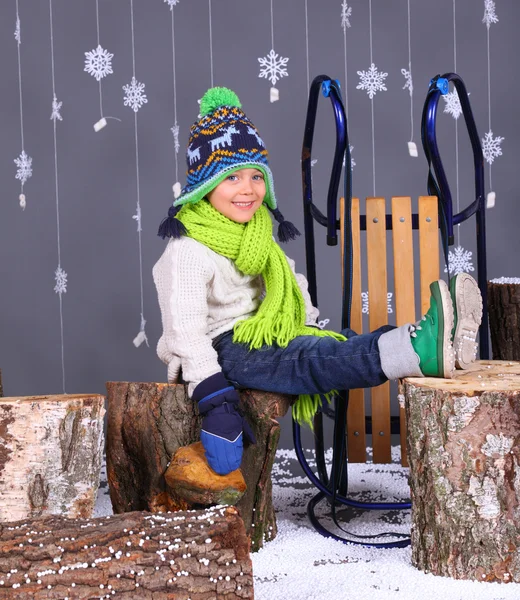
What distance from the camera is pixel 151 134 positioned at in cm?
382

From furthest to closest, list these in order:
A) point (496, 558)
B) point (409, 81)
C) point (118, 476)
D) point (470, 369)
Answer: point (409, 81), point (118, 476), point (470, 369), point (496, 558)

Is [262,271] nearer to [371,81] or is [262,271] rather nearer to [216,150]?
[216,150]

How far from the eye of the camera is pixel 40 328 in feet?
12.9

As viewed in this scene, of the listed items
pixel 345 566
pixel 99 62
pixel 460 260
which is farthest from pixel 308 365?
pixel 99 62

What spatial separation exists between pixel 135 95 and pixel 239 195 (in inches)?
64.3

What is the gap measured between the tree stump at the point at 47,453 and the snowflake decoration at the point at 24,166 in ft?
6.19

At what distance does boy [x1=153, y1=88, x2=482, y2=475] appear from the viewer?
2.10 m

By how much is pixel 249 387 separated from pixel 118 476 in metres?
0.45

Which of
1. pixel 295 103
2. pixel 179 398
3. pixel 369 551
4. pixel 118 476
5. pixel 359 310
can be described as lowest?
pixel 369 551

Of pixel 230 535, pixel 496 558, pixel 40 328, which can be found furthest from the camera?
pixel 40 328

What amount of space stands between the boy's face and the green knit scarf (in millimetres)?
20

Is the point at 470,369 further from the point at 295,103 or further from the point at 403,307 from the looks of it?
the point at 295,103

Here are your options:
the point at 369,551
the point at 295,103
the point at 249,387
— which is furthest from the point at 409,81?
the point at 369,551

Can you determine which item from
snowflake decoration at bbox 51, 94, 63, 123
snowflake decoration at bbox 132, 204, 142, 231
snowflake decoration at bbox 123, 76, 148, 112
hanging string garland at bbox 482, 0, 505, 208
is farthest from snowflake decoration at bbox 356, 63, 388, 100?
snowflake decoration at bbox 51, 94, 63, 123
